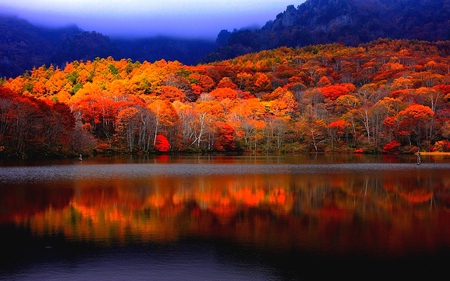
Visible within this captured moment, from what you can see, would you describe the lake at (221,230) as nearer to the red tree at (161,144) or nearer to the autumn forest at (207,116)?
the autumn forest at (207,116)

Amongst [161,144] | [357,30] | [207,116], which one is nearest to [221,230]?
[161,144]

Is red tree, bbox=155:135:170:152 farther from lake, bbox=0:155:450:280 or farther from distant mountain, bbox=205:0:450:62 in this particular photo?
distant mountain, bbox=205:0:450:62

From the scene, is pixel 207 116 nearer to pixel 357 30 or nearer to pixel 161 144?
pixel 161 144

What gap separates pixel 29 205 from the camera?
18406mm

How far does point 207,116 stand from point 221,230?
5897 centimetres

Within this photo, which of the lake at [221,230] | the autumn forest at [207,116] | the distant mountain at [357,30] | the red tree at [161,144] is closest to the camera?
the lake at [221,230]

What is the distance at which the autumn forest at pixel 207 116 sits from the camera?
176ft

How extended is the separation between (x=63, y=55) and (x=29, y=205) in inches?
6928

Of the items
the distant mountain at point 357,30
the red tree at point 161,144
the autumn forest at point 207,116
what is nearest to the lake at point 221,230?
the autumn forest at point 207,116

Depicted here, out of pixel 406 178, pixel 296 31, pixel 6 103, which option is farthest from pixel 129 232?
pixel 296 31

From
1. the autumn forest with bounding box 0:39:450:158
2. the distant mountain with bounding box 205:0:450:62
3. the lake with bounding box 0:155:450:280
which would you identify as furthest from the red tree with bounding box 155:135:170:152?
the distant mountain with bounding box 205:0:450:62

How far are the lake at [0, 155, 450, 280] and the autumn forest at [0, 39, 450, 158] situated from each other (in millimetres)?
29352

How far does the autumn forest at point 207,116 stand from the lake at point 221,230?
96.3 feet

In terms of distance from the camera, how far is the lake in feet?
33.8
